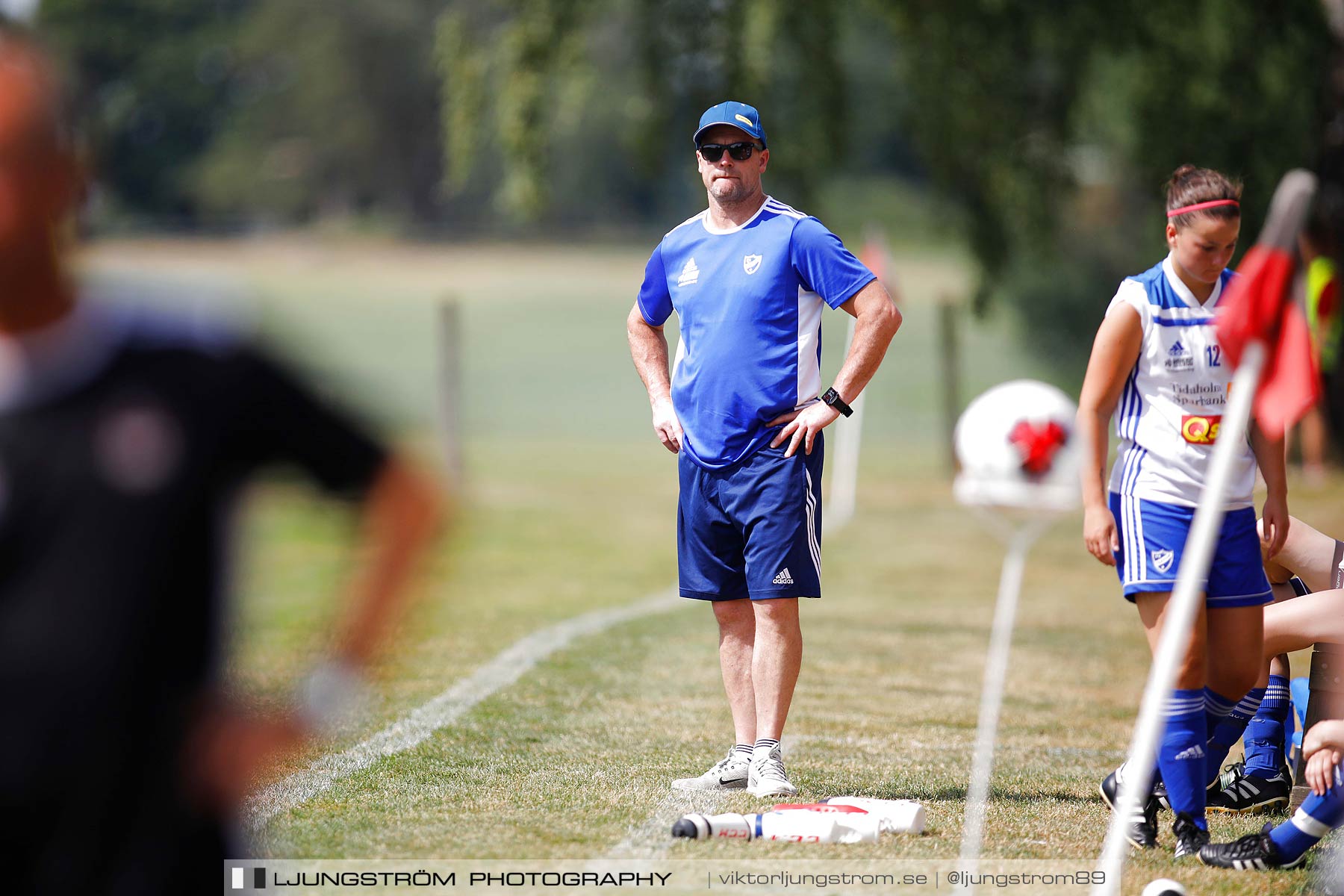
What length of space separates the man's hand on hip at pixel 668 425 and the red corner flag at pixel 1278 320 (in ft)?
7.72

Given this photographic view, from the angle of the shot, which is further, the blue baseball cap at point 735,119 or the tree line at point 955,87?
the tree line at point 955,87

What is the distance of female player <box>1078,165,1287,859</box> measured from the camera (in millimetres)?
4484

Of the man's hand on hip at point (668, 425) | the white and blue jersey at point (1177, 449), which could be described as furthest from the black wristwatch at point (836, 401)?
the white and blue jersey at point (1177, 449)

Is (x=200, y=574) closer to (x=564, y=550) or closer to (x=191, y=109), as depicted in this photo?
(x=564, y=550)

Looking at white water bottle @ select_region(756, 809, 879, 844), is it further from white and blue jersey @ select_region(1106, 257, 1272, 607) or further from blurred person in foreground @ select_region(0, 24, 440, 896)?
blurred person in foreground @ select_region(0, 24, 440, 896)

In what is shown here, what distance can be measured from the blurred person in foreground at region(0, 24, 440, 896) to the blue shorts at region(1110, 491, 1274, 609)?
2.81 m

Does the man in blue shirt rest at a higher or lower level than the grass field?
higher

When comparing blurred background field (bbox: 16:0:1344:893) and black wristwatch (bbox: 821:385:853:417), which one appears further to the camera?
black wristwatch (bbox: 821:385:853:417)

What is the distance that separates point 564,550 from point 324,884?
9597mm

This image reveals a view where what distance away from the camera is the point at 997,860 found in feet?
14.5

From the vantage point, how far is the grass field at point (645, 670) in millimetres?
4520

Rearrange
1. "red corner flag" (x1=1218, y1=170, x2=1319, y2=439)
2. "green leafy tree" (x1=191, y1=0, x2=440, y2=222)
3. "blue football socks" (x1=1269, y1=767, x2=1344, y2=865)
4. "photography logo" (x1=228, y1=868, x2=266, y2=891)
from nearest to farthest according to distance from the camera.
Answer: "photography logo" (x1=228, y1=868, x2=266, y2=891), "red corner flag" (x1=1218, y1=170, x2=1319, y2=439), "blue football socks" (x1=1269, y1=767, x2=1344, y2=865), "green leafy tree" (x1=191, y1=0, x2=440, y2=222)

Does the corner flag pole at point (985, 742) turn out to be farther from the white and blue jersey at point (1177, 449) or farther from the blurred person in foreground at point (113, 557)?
the blurred person in foreground at point (113, 557)

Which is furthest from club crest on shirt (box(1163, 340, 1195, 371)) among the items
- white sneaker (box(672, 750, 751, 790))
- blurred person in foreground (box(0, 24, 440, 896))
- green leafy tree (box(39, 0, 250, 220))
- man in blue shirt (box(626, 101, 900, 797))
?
green leafy tree (box(39, 0, 250, 220))
